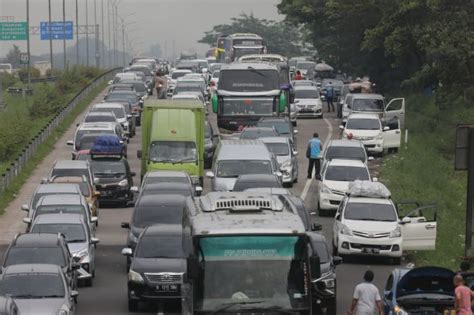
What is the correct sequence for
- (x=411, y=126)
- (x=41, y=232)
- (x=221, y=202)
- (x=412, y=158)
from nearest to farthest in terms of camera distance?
(x=221, y=202) → (x=41, y=232) → (x=412, y=158) → (x=411, y=126)

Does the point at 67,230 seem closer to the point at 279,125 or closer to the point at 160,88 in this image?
the point at 279,125

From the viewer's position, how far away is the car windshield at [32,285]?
84.7 feet

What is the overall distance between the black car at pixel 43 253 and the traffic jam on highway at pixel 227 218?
0.13ft

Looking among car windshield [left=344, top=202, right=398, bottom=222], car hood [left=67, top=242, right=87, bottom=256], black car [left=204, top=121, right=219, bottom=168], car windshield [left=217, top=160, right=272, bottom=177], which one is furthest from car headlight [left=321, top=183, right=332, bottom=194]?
car hood [left=67, top=242, right=87, bottom=256]

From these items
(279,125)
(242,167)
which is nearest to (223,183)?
(242,167)

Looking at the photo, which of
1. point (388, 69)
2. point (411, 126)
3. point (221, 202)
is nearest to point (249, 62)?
point (411, 126)

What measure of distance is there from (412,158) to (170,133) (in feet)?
44.8

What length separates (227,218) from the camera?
20.3 metres

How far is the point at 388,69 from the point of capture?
3344 inches

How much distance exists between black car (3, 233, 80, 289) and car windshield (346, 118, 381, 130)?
95.1ft

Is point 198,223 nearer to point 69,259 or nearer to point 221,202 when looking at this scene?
point 221,202

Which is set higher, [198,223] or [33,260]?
[198,223]

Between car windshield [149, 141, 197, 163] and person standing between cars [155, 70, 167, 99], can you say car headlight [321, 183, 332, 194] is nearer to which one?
car windshield [149, 141, 197, 163]

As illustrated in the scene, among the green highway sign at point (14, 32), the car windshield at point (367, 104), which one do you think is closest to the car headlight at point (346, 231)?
the car windshield at point (367, 104)
